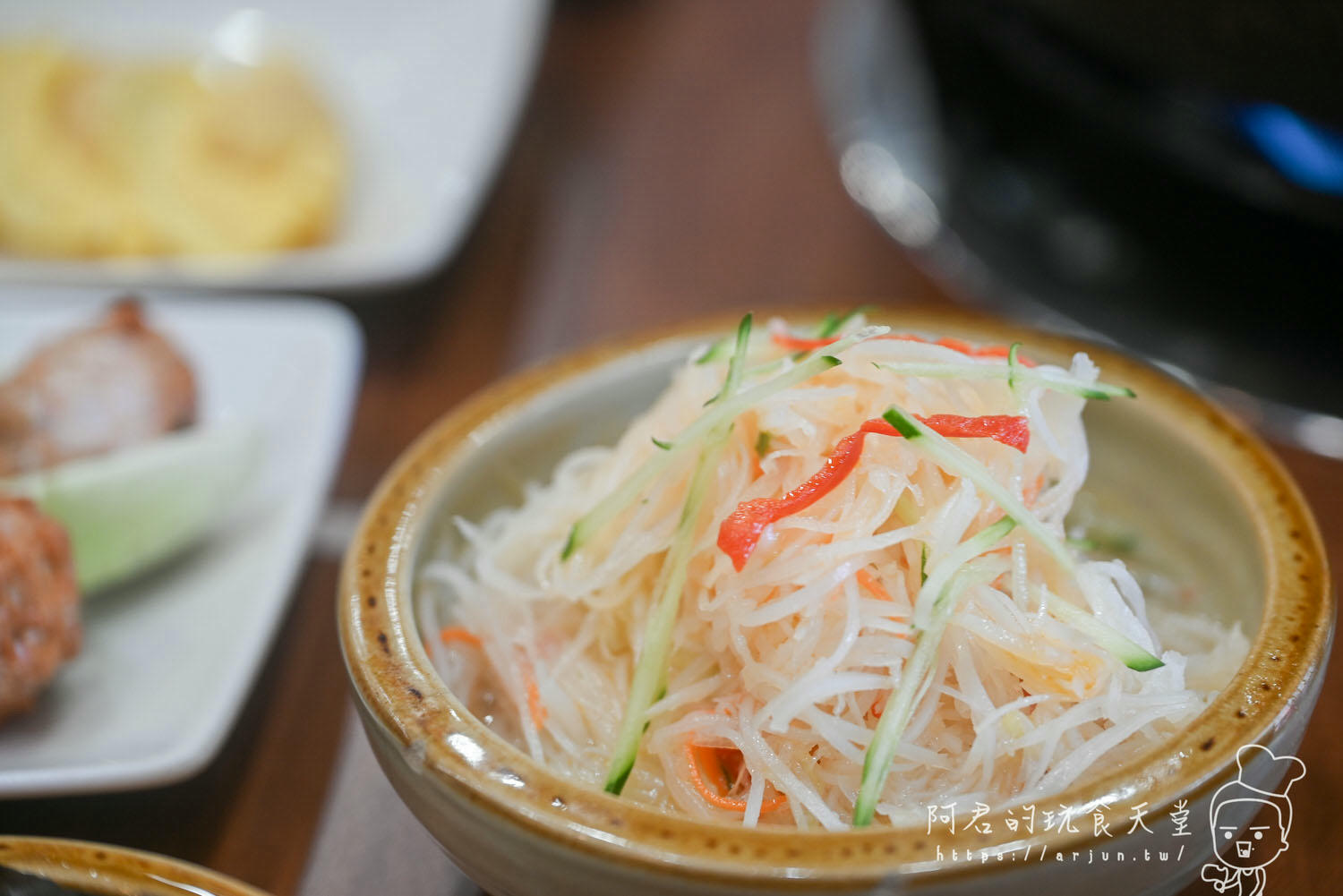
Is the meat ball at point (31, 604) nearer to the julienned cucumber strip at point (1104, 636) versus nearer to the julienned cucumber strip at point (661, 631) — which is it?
the julienned cucumber strip at point (661, 631)

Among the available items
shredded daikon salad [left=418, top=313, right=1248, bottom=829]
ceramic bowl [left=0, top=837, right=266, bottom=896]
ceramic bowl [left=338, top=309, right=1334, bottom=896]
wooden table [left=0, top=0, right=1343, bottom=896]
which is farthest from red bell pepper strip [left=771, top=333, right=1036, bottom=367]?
ceramic bowl [left=0, top=837, right=266, bottom=896]

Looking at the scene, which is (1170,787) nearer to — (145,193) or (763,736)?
(763,736)

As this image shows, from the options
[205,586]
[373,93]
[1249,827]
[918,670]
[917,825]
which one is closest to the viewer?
[917,825]

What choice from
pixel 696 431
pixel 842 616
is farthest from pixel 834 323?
pixel 842 616

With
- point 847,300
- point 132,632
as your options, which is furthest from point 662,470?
point 847,300

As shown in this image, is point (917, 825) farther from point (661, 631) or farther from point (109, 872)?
point (109, 872)

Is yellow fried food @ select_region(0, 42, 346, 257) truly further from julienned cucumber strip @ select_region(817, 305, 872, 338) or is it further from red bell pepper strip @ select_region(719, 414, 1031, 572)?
red bell pepper strip @ select_region(719, 414, 1031, 572)

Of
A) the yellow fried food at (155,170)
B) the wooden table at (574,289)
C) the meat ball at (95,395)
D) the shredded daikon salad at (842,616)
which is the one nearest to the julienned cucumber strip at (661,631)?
the shredded daikon salad at (842,616)
